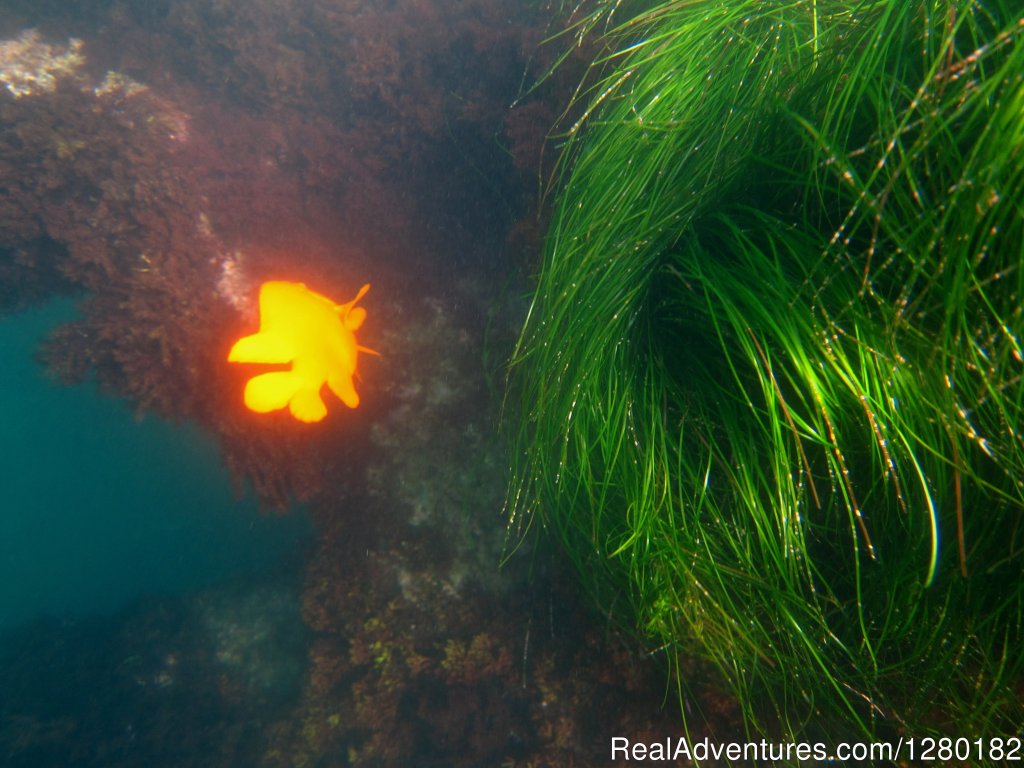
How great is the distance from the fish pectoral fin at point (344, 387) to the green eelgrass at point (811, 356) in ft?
4.32

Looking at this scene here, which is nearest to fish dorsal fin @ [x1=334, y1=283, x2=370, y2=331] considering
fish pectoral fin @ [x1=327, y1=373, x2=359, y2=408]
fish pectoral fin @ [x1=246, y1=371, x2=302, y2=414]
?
fish pectoral fin @ [x1=327, y1=373, x2=359, y2=408]

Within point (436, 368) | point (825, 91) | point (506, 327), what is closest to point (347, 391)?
point (436, 368)

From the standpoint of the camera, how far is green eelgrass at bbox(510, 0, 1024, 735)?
1703 millimetres

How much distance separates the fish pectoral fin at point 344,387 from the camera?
351cm

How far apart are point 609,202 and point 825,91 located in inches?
40.9

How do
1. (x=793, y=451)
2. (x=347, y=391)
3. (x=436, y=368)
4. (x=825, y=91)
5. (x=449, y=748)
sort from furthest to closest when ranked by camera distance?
(x=436, y=368)
(x=347, y=391)
(x=449, y=748)
(x=793, y=451)
(x=825, y=91)

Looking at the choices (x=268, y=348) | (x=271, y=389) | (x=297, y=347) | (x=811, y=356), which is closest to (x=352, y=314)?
(x=297, y=347)

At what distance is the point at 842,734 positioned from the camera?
258 centimetres

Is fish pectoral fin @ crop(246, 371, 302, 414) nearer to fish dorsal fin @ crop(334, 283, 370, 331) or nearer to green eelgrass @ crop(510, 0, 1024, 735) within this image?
fish dorsal fin @ crop(334, 283, 370, 331)

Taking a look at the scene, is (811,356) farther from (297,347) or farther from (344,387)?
(297,347)

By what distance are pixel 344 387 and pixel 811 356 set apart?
2781 mm

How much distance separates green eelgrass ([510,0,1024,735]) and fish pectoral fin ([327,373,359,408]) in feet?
4.32

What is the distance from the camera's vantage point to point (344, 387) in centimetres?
355

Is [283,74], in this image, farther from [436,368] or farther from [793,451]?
[793,451]
